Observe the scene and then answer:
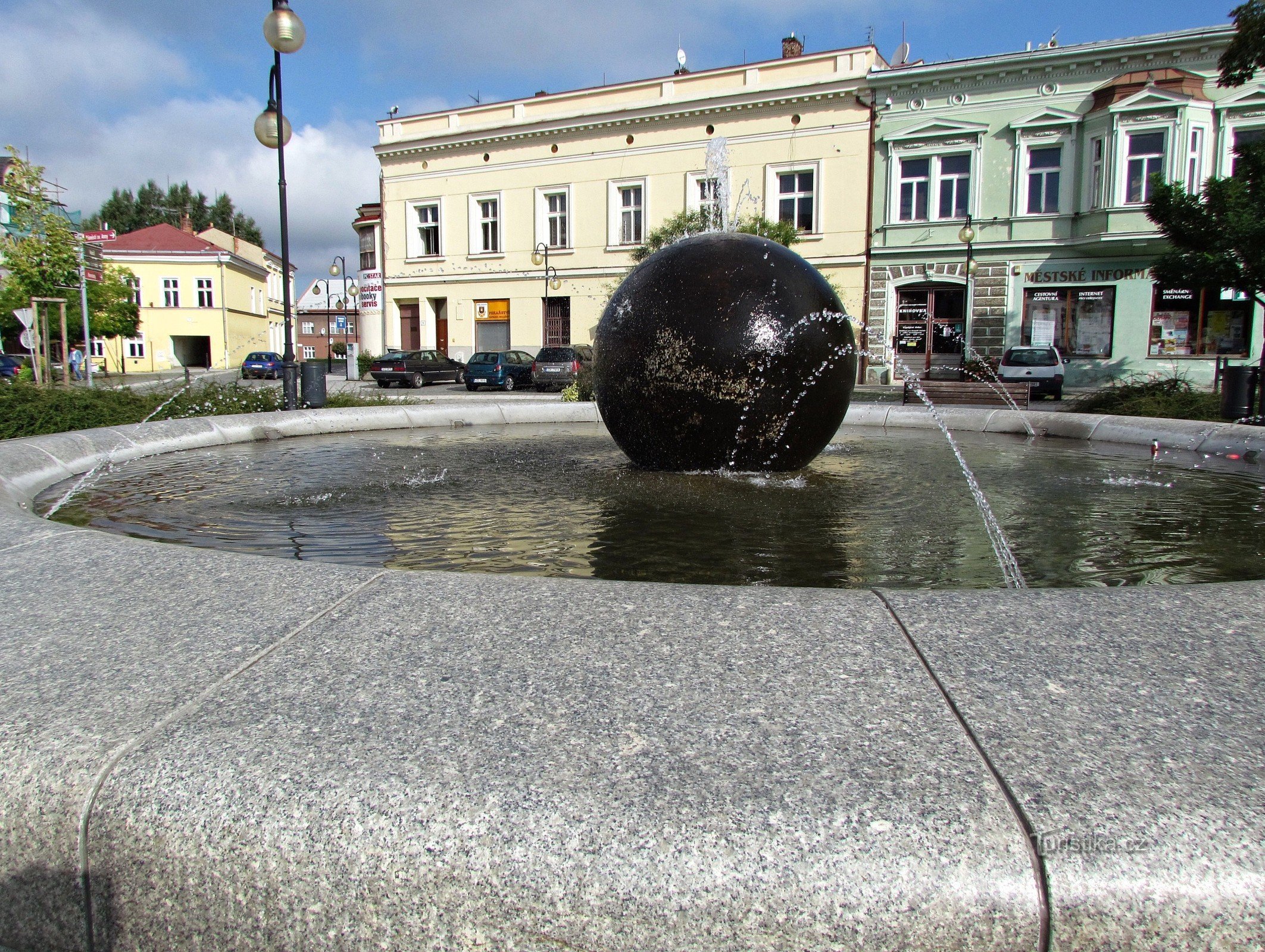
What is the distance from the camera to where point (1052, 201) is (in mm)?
30688

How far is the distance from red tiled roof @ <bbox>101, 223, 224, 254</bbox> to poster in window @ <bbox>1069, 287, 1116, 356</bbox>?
5323cm

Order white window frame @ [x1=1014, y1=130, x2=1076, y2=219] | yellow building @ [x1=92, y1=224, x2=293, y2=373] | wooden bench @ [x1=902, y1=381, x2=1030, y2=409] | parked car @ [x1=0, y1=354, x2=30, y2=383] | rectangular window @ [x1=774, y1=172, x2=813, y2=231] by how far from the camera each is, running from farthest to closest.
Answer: yellow building @ [x1=92, y1=224, x2=293, y2=373]
parked car @ [x1=0, y1=354, x2=30, y2=383]
rectangular window @ [x1=774, y1=172, x2=813, y2=231]
white window frame @ [x1=1014, y1=130, x2=1076, y2=219]
wooden bench @ [x1=902, y1=381, x2=1030, y2=409]

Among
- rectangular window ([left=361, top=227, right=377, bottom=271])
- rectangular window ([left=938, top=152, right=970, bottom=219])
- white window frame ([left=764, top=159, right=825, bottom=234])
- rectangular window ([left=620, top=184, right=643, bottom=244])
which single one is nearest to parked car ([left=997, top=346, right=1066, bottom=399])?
rectangular window ([left=938, top=152, right=970, bottom=219])

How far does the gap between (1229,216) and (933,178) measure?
55.5 feet

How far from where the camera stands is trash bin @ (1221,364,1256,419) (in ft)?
37.3

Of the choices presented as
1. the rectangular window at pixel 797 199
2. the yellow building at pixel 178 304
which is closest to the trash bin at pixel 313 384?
the rectangular window at pixel 797 199

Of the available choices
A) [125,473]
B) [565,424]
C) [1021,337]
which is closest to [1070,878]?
[125,473]

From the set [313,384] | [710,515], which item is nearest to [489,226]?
[313,384]

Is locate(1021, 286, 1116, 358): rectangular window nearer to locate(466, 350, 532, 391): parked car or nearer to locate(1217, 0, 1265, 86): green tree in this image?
locate(1217, 0, 1265, 86): green tree

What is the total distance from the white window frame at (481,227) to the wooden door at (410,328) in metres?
4.82

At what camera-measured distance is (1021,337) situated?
31.2m

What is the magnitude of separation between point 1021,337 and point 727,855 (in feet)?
108

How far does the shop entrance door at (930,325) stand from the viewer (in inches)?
1262

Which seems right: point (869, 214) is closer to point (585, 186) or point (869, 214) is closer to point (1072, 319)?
point (1072, 319)
